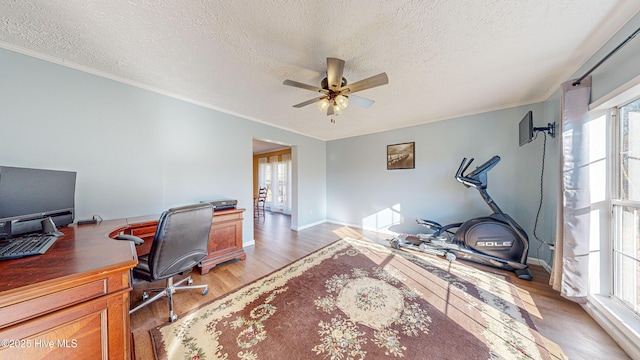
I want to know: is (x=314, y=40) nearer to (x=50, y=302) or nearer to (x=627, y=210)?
(x=50, y=302)

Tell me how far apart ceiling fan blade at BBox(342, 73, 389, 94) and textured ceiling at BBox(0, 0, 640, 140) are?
0.86 ft

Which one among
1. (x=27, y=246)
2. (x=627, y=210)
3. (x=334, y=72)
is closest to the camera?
(x=27, y=246)

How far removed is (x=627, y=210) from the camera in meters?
1.52

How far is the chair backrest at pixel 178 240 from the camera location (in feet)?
4.98

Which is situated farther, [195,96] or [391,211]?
[391,211]

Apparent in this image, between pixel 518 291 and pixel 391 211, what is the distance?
2.17m

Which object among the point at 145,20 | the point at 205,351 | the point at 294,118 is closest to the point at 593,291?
the point at 205,351

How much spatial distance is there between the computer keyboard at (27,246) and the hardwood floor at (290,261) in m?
0.91

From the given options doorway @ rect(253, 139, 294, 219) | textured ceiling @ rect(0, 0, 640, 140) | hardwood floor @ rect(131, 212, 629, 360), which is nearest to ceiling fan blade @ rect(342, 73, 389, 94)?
textured ceiling @ rect(0, 0, 640, 140)

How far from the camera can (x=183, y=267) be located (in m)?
1.72

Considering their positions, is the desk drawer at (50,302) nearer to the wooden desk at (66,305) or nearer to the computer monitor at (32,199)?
the wooden desk at (66,305)

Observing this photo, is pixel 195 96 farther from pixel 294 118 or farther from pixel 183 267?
pixel 183 267

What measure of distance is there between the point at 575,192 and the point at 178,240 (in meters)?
3.66

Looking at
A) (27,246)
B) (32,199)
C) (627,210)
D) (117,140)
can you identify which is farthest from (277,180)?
(627,210)
